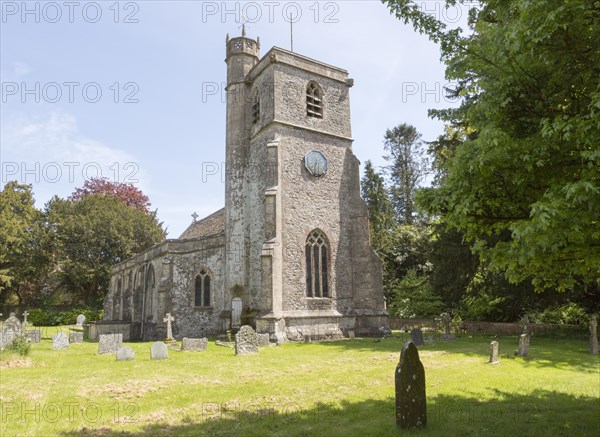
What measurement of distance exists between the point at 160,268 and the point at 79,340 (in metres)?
5.68

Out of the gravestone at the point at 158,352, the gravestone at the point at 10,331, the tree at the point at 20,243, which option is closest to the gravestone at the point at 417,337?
the gravestone at the point at 158,352

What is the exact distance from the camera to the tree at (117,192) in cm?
4753

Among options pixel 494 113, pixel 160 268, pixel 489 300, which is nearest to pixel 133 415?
pixel 494 113

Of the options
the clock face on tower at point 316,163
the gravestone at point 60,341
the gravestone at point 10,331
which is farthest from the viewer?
the clock face on tower at point 316,163

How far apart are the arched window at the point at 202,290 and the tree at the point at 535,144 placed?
18.3 m

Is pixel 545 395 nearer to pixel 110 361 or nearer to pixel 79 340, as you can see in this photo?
pixel 110 361

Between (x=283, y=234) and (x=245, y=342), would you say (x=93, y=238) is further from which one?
(x=245, y=342)

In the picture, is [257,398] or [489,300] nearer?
[257,398]

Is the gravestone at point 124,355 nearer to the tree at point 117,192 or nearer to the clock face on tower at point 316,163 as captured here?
the clock face on tower at point 316,163

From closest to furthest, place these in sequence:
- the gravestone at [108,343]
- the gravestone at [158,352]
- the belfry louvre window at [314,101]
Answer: the gravestone at [158,352] < the gravestone at [108,343] < the belfry louvre window at [314,101]

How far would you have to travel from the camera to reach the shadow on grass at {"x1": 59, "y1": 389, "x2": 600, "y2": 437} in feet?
20.3

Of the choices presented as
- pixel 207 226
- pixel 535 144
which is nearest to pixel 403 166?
pixel 207 226

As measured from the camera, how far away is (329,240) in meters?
21.8

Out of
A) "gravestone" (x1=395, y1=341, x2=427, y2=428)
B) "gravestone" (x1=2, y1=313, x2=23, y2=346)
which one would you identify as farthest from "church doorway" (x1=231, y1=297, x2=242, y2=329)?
"gravestone" (x1=395, y1=341, x2=427, y2=428)
